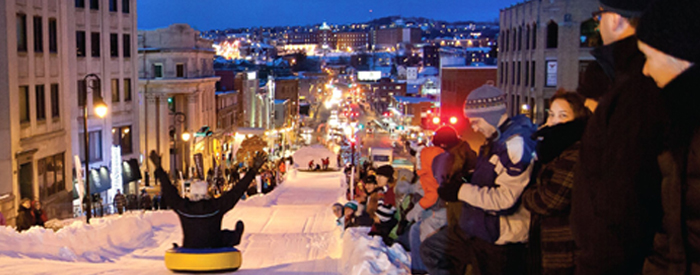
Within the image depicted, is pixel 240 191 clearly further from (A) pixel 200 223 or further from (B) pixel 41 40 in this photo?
(B) pixel 41 40

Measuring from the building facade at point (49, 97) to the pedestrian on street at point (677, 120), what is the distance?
52.3ft

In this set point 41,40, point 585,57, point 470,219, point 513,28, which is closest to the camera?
point 470,219

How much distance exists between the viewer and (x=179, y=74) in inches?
2064

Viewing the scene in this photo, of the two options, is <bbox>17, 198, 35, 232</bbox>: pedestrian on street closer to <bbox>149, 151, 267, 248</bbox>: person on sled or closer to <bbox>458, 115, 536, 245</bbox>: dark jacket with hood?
<bbox>149, 151, 267, 248</bbox>: person on sled

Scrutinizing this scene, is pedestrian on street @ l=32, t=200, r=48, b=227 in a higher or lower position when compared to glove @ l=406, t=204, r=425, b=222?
lower

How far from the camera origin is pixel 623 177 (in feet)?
9.41

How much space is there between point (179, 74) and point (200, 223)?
4508 cm

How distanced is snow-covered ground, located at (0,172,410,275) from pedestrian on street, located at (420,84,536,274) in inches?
97.6

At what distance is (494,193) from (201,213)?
487 centimetres

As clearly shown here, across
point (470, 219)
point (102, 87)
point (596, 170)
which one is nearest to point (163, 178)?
point (470, 219)

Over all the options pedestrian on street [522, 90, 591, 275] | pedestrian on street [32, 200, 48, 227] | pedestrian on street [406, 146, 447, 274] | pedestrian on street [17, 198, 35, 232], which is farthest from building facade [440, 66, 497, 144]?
pedestrian on street [522, 90, 591, 275]

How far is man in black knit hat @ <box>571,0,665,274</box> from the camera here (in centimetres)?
285

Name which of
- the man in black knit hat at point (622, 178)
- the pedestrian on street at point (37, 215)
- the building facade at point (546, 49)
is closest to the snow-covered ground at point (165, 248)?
the pedestrian on street at point (37, 215)

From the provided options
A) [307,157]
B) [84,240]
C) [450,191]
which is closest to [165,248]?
[84,240]
